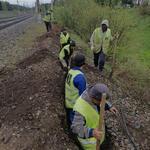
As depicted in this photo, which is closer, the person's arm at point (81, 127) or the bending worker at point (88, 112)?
the bending worker at point (88, 112)

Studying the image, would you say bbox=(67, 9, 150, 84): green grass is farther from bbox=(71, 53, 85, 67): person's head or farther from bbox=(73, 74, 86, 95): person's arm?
bbox=(73, 74, 86, 95): person's arm

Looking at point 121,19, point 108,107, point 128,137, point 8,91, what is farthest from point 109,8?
point 108,107

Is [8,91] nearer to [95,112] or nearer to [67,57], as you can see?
[67,57]

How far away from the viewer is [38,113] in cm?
707

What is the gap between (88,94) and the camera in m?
4.66

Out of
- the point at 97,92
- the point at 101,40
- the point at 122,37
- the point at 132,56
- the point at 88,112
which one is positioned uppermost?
the point at 97,92

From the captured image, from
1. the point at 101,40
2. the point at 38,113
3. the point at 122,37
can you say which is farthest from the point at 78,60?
the point at 122,37

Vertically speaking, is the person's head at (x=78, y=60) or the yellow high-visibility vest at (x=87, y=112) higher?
the person's head at (x=78, y=60)

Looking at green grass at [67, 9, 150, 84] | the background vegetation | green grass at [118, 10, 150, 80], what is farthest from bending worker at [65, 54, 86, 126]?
green grass at [118, 10, 150, 80]

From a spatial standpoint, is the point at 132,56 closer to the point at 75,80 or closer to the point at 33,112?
the point at 33,112

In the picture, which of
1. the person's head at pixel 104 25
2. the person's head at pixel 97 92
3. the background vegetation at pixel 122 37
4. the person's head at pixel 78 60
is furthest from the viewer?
the background vegetation at pixel 122 37

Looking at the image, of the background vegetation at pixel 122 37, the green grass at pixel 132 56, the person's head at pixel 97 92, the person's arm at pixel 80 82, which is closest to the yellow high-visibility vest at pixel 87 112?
the person's head at pixel 97 92

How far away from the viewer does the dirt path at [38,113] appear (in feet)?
20.1

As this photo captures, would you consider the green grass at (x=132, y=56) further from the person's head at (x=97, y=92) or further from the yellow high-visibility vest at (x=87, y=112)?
the person's head at (x=97, y=92)
